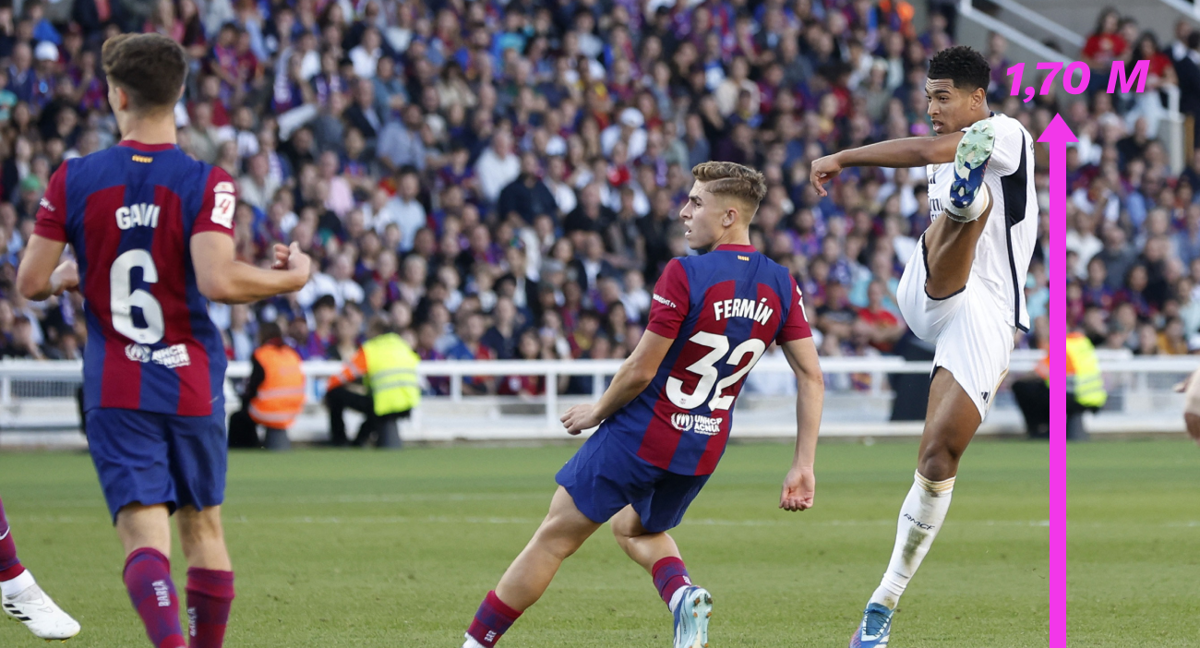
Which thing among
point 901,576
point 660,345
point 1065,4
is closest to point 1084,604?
point 901,576

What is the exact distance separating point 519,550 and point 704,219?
13.0ft

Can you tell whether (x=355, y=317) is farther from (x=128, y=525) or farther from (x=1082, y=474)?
(x=128, y=525)

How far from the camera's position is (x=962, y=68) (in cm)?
598

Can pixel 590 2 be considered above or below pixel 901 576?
above

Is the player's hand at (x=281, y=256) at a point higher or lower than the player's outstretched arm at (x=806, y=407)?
higher

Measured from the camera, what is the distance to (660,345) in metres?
5.16

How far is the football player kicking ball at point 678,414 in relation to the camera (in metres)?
5.19

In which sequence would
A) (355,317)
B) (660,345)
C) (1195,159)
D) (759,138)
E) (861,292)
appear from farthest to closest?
(1195,159)
(759,138)
(861,292)
(355,317)
(660,345)

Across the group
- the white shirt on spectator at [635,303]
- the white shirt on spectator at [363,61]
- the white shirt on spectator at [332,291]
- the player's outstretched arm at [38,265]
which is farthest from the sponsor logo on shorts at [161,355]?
the white shirt on spectator at [363,61]

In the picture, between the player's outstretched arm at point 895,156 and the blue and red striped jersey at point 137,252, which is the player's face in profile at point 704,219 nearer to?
the player's outstretched arm at point 895,156

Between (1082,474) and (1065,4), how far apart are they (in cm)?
1509

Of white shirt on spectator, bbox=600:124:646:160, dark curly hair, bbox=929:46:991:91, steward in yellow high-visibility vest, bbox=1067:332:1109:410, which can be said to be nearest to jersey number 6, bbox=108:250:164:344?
dark curly hair, bbox=929:46:991:91

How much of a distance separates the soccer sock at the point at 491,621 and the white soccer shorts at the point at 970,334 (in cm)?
203

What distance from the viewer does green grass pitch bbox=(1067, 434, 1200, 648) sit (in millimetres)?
6500
